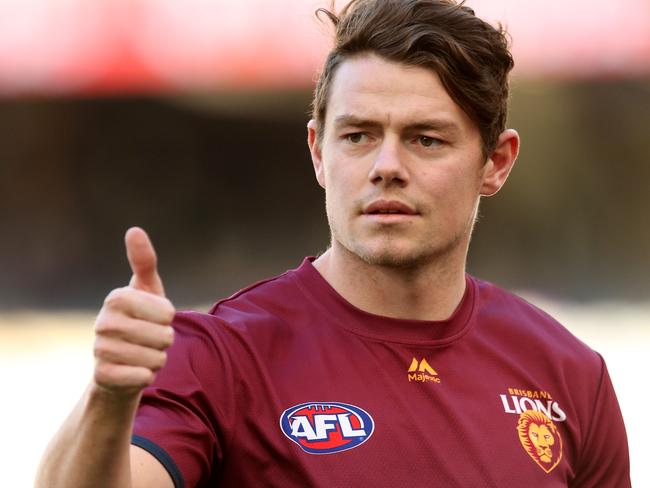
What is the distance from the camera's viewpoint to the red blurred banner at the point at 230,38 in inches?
396

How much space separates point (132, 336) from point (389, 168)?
0.94 metres

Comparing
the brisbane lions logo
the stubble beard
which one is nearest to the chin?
the stubble beard

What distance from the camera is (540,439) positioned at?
2645 millimetres

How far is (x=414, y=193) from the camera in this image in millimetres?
2613

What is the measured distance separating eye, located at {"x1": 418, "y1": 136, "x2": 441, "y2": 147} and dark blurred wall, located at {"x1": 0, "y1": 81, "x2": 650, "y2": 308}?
8.27 metres

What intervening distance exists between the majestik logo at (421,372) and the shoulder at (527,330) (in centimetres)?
27

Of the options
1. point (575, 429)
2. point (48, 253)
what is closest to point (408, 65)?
point (575, 429)

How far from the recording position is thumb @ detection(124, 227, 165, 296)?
182 cm

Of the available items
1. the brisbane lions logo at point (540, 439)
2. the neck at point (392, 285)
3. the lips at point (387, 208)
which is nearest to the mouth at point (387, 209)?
the lips at point (387, 208)

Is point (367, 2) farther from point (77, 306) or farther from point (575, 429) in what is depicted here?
point (77, 306)

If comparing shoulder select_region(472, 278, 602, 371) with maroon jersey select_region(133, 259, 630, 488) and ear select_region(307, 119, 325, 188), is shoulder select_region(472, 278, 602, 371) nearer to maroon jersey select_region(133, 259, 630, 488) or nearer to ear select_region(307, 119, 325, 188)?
maroon jersey select_region(133, 259, 630, 488)

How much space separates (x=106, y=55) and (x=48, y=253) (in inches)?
84.6

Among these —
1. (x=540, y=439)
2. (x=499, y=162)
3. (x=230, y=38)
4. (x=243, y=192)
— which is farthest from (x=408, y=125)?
(x=243, y=192)

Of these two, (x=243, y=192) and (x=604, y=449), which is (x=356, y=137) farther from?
(x=243, y=192)
